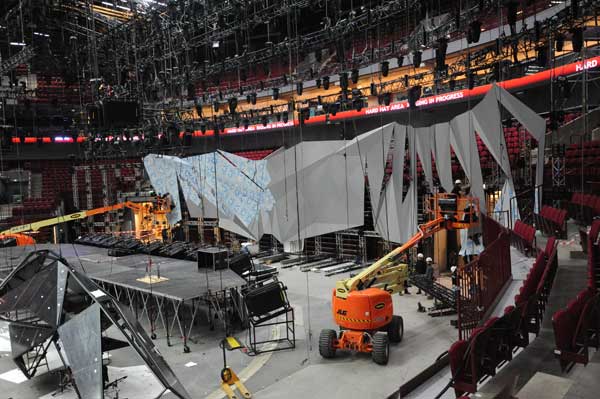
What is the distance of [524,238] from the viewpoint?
9.41 meters

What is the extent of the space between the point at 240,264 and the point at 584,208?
309 inches

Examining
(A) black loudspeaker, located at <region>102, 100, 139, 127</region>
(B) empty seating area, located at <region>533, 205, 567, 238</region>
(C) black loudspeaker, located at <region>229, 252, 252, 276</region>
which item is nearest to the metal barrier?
(B) empty seating area, located at <region>533, 205, 567, 238</region>

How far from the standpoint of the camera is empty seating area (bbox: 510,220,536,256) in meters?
9.02

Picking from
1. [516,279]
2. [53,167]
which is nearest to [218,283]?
[516,279]

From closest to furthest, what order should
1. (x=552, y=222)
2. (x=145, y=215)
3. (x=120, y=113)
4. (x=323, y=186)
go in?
(x=552, y=222), (x=120, y=113), (x=323, y=186), (x=145, y=215)

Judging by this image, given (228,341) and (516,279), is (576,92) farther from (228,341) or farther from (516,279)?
(228,341)

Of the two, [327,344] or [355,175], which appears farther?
[355,175]

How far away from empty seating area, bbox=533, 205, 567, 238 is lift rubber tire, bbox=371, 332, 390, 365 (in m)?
4.99

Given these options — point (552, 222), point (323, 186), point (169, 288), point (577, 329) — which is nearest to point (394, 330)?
point (577, 329)

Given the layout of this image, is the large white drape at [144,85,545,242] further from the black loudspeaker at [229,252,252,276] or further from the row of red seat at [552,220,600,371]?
the row of red seat at [552,220,600,371]

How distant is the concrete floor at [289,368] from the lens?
20.5ft

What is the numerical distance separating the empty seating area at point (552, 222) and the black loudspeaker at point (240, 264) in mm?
6588

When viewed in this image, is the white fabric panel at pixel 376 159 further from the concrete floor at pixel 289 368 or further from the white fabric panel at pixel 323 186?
the concrete floor at pixel 289 368

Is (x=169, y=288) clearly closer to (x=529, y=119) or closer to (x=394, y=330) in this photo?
(x=394, y=330)
